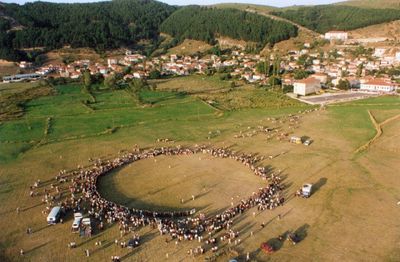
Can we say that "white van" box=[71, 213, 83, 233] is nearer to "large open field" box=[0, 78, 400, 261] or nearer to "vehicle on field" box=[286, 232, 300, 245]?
"large open field" box=[0, 78, 400, 261]

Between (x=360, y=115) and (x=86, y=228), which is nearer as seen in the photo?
(x=86, y=228)

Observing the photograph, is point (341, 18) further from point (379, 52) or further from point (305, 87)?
point (305, 87)

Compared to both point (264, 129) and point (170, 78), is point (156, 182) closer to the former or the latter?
point (264, 129)

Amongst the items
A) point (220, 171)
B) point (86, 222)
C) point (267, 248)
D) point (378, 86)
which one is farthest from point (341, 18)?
point (86, 222)

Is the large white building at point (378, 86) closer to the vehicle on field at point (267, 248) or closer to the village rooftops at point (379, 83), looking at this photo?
the village rooftops at point (379, 83)

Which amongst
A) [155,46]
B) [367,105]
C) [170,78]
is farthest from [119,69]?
[367,105]
